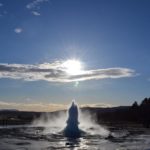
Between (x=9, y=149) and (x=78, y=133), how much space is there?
26.7 meters

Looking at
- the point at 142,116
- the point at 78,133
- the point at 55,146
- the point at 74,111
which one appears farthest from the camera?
the point at 142,116

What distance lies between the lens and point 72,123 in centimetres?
7906

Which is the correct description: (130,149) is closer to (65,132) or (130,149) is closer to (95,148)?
(95,148)

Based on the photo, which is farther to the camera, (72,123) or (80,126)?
(80,126)

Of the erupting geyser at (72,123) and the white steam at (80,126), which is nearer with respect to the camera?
the erupting geyser at (72,123)

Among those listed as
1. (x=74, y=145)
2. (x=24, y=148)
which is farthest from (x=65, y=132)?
(x=24, y=148)

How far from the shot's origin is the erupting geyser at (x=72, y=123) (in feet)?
236

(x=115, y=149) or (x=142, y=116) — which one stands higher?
(x=142, y=116)

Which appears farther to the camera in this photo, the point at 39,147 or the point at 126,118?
the point at 126,118

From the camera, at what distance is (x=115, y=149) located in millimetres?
47469

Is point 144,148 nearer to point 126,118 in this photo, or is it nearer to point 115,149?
point 115,149

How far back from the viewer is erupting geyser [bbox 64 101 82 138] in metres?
71.8

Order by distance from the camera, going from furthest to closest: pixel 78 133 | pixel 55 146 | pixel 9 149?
pixel 78 133
pixel 55 146
pixel 9 149

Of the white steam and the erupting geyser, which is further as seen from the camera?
the white steam
